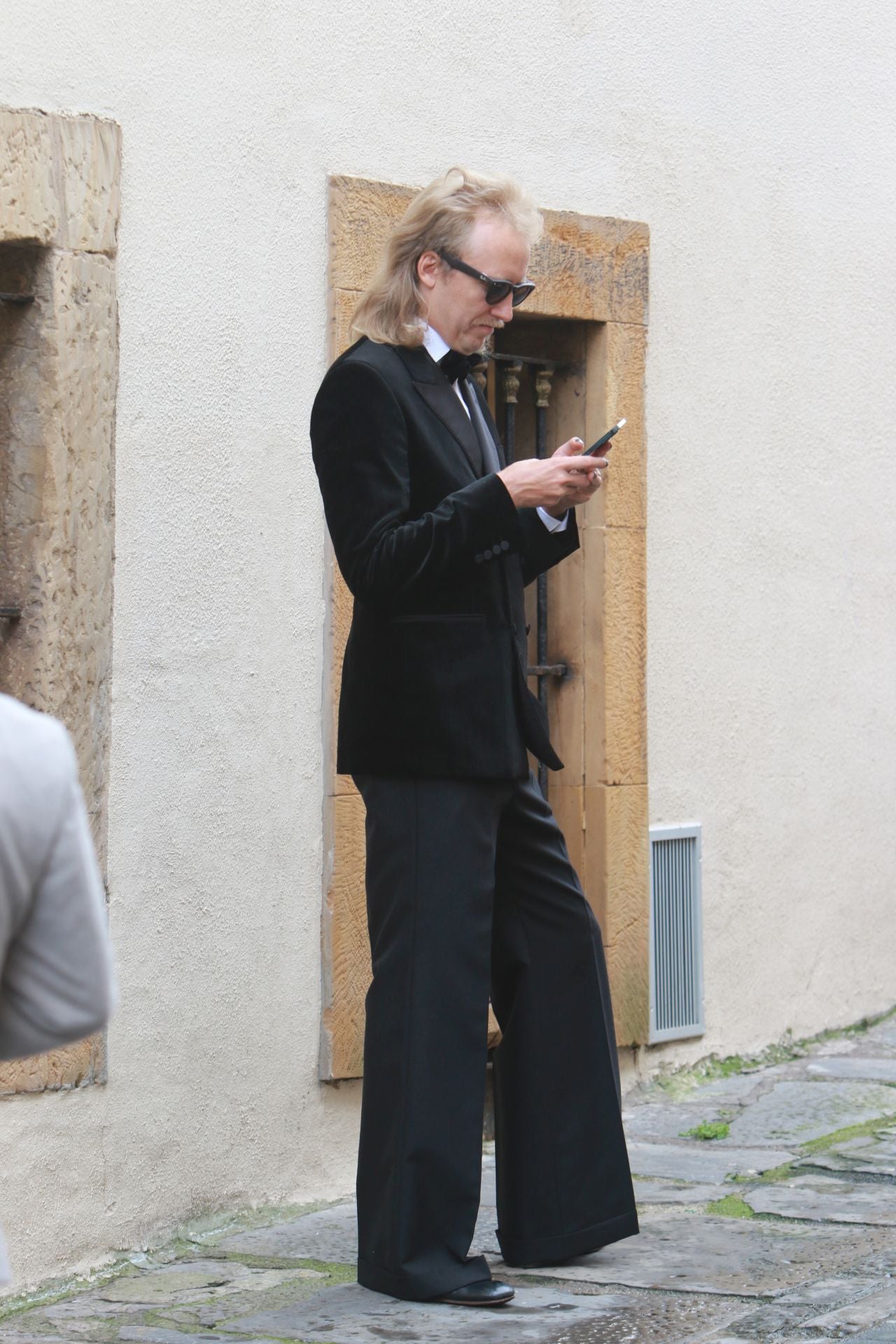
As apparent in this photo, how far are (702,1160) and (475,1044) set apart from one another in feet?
4.69

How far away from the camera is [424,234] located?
3.93 meters

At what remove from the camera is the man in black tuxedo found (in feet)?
12.4

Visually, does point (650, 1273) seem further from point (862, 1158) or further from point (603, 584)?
point (603, 584)

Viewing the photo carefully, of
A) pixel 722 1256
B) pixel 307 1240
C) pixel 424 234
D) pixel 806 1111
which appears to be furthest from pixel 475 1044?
pixel 806 1111

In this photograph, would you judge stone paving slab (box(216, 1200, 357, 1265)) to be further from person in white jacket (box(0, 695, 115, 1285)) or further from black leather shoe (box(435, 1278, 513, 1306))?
person in white jacket (box(0, 695, 115, 1285))

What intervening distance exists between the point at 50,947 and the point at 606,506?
4282 mm

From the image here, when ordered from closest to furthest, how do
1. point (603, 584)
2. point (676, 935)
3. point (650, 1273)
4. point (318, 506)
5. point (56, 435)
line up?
point (650, 1273)
point (56, 435)
point (318, 506)
point (603, 584)
point (676, 935)

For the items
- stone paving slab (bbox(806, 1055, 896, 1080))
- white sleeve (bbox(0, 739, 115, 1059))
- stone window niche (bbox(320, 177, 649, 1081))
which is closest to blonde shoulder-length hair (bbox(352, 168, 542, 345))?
stone window niche (bbox(320, 177, 649, 1081))

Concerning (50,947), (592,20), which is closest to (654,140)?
(592,20)

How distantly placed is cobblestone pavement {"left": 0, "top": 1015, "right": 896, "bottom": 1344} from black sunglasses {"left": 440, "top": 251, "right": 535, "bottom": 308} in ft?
5.83

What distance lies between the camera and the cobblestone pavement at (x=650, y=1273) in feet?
12.1

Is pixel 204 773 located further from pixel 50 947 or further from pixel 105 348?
pixel 50 947

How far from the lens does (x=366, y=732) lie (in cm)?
389

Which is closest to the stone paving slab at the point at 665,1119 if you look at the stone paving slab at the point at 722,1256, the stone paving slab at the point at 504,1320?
the stone paving slab at the point at 722,1256
